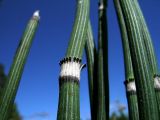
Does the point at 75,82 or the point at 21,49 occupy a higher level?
the point at 21,49

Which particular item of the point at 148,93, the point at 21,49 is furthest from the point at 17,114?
the point at 148,93

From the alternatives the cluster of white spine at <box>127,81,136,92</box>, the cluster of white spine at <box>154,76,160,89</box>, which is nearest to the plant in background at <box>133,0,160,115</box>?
the cluster of white spine at <box>154,76,160,89</box>

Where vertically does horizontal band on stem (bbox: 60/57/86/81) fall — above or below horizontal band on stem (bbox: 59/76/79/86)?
above

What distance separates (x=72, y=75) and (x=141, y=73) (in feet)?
2.35

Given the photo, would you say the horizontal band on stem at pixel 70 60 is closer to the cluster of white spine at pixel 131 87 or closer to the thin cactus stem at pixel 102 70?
the thin cactus stem at pixel 102 70

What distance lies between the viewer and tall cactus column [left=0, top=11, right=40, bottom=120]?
3641mm

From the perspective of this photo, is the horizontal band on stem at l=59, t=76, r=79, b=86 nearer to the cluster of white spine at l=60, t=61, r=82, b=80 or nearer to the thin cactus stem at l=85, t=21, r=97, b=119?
the cluster of white spine at l=60, t=61, r=82, b=80

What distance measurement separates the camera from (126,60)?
12.1ft

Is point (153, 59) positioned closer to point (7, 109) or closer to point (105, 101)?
point (105, 101)

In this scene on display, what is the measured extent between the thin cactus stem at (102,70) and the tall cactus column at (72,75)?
1.36ft

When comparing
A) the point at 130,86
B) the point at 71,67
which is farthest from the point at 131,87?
the point at 71,67

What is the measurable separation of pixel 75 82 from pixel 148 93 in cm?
77

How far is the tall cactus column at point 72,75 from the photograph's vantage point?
289 cm

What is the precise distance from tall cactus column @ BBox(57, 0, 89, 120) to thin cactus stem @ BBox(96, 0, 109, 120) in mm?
413
